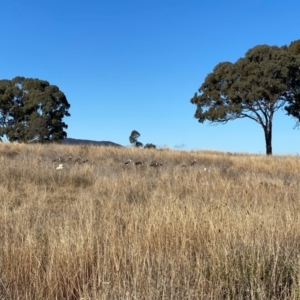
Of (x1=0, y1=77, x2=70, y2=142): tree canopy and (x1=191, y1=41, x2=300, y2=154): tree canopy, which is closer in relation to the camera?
(x1=191, y1=41, x2=300, y2=154): tree canopy

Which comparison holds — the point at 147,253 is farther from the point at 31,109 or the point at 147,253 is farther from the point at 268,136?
the point at 31,109

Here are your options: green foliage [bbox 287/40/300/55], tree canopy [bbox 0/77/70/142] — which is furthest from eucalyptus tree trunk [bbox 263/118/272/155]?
tree canopy [bbox 0/77/70/142]

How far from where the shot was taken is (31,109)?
126 ft

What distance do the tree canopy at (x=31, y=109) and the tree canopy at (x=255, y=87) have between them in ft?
55.4

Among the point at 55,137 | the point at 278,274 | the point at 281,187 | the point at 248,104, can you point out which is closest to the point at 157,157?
the point at 281,187

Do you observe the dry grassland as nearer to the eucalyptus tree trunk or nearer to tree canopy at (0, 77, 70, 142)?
the eucalyptus tree trunk

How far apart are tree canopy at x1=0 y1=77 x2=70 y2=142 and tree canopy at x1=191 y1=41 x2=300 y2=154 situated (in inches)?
665

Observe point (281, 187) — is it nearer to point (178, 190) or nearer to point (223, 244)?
point (178, 190)

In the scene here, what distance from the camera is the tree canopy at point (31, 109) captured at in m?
37.1

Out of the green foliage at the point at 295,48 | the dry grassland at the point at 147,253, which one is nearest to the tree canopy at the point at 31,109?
the green foliage at the point at 295,48

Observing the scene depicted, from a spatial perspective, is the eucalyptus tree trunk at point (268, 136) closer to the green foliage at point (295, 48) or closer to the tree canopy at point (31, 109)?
the green foliage at point (295, 48)

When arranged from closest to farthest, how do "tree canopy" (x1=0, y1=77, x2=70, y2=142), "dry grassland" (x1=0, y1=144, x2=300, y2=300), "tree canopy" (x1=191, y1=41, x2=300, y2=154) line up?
"dry grassland" (x1=0, y1=144, x2=300, y2=300) → "tree canopy" (x1=191, y1=41, x2=300, y2=154) → "tree canopy" (x1=0, y1=77, x2=70, y2=142)

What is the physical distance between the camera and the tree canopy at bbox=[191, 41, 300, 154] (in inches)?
1008

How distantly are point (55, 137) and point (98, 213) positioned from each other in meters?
34.1
